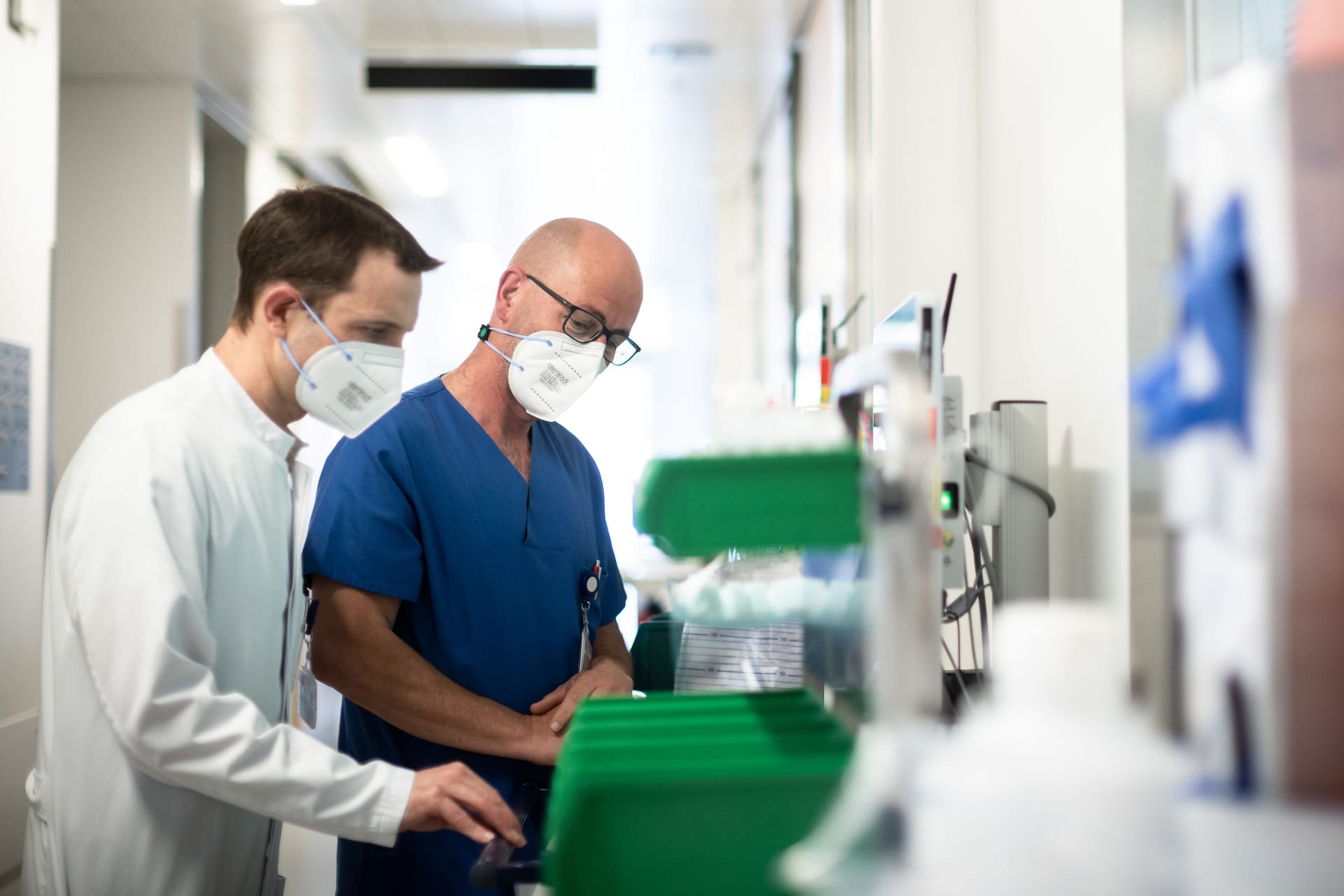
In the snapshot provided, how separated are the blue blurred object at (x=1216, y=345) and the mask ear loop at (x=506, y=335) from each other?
4.08 ft

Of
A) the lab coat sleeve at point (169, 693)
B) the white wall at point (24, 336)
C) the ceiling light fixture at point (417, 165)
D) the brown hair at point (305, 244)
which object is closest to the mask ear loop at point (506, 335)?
the brown hair at point (305, 244)

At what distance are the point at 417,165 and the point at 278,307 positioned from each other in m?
4.27

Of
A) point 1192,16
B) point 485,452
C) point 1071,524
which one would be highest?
point 1192,16

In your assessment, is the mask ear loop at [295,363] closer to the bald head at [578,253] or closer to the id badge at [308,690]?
the id badge at [308,690]

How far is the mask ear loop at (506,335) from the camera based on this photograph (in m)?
1.68

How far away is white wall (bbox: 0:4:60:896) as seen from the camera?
2.17 meters

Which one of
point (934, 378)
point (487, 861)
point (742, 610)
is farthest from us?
point (934, 378)

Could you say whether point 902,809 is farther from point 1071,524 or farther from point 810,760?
point 1071,524

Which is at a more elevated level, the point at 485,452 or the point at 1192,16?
the point at 1192,16

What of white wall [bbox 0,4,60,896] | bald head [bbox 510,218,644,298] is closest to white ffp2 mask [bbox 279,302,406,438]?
bald head [bbox 510,218,644,298]

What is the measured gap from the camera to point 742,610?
0.98 meters

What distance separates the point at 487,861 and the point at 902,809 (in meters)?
0.41

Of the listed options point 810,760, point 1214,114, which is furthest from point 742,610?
point 1214,114

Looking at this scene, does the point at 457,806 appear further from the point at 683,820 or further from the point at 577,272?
the point at 577,272
